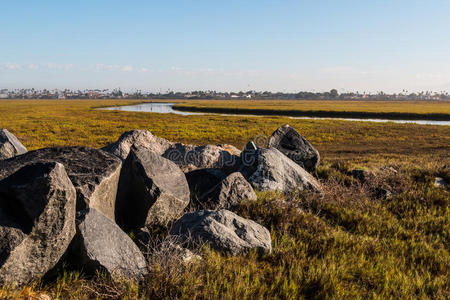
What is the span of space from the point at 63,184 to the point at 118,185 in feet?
6.23

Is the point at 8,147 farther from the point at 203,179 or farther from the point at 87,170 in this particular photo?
the point at 87,170

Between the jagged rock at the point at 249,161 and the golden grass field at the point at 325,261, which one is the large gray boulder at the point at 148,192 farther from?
the jagged rock at the point at 249,161

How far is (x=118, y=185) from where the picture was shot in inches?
201

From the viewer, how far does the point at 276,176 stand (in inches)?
290

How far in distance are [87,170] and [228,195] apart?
243cm

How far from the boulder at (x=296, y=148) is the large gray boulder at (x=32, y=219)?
23.9 feet

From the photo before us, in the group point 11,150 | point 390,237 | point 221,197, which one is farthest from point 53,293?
point 11,150

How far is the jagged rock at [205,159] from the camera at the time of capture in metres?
8.94

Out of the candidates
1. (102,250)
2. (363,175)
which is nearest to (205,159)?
(363,175)

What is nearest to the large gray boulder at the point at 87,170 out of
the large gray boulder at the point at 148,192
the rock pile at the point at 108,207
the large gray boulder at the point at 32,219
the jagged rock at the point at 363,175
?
the rock pile at the point at 108,207

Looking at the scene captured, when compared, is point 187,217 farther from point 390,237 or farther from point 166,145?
point 166,145

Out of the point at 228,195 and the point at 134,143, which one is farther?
the point at 134,143

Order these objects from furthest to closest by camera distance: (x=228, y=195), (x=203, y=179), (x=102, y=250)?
(x=203, y=179) < (x=228, y=195) < (x=102, y=250)

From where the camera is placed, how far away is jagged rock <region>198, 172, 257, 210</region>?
5.65 meters
